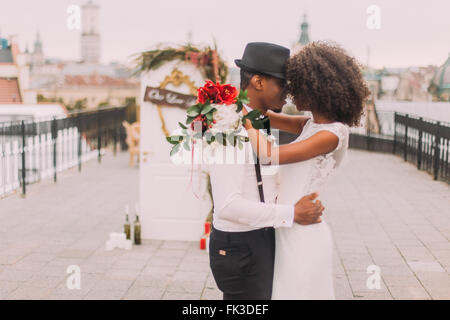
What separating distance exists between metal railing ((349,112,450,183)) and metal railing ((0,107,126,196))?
23.6 feet

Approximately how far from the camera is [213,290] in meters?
4.60

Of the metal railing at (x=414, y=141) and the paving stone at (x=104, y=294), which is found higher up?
the metal railing at (x=414, y=141)

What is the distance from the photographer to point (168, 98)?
5.87 meters

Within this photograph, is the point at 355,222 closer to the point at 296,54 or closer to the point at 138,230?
the point at 138,230

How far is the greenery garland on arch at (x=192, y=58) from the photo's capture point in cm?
578

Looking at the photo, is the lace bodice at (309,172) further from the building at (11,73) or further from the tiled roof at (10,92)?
the tiled roof at (10,92)

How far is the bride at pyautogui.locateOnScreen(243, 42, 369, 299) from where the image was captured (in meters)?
2.05

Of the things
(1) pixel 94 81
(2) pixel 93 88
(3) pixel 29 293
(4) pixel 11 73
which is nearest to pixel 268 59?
(3) pixel 29 293

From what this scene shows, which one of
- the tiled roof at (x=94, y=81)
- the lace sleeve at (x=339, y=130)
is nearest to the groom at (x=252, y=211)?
the lace sleeve at (x=339, y=130)

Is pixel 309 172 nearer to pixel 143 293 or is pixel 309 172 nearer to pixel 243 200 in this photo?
pixel 243 200

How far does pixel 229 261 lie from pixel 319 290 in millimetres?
377

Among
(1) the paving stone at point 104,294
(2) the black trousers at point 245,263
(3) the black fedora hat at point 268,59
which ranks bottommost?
(1) the paving stone at point 104,294

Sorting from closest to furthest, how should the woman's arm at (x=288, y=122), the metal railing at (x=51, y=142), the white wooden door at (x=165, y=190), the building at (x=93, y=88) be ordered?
the woman's arm at (x=288, y=122), the white wooden door at (x=165, y=190), the metal railing at (x=51, y=142), the building at (x=93, y=88)

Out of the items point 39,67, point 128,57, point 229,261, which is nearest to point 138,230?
point 128,57
